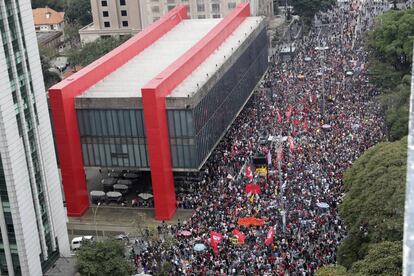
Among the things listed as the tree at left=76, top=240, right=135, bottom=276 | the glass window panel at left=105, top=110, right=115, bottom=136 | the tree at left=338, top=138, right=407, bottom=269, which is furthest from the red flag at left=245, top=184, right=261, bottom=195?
the glass window panel at left=105, top=110, right=115, bottom=136

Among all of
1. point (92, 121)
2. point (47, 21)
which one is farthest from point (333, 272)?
point (47, 21)

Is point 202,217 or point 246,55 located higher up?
point 246,55

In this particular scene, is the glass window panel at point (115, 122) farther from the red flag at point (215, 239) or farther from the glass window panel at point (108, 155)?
the red flag at point (215, 239)

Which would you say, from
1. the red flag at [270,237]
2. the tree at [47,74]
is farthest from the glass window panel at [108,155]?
the tree at [47,74]

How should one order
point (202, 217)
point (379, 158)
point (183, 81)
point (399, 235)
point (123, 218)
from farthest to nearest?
point (183, 81) < point (123, 218) < point (202, 217) < point (379, 158) < point (399, 235)

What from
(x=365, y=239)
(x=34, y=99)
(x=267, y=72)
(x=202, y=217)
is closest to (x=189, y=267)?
(x=202, y=217)

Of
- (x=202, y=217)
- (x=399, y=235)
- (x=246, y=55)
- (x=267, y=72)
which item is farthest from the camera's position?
(x=267, y=72)

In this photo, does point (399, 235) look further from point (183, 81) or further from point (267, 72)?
point (267, 72)
